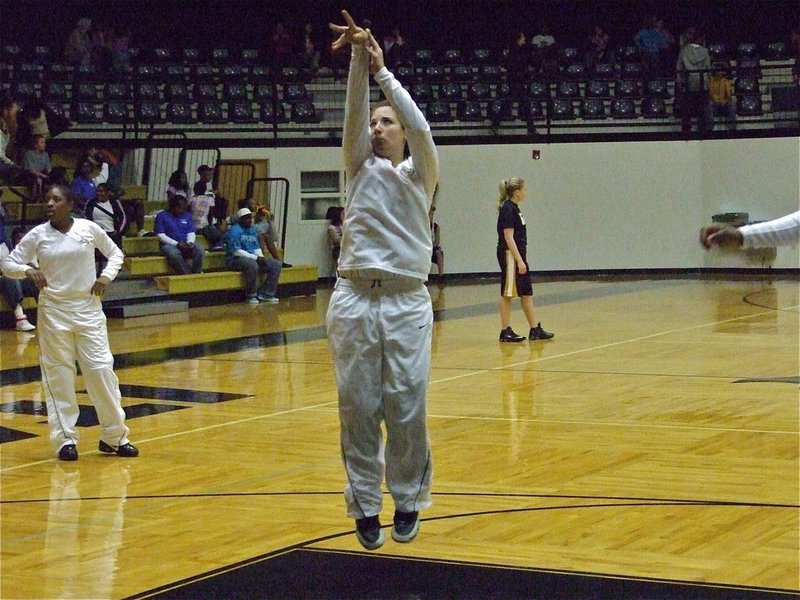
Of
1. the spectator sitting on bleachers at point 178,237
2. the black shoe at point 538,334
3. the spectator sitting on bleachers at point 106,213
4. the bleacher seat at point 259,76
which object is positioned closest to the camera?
the black shoe at point 538,334

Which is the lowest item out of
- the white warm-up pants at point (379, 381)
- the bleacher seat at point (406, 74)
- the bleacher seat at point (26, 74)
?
the white warm-up pants at point (379, 381)

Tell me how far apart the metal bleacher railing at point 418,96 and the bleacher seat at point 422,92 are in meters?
A: 0.02

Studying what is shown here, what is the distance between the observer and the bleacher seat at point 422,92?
24250mm

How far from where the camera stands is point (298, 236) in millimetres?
23828

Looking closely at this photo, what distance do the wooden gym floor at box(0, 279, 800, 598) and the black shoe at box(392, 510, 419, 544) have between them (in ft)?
0.60

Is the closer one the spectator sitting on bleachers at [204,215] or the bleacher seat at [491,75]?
the spectator sitting on bleachers at [204,215]

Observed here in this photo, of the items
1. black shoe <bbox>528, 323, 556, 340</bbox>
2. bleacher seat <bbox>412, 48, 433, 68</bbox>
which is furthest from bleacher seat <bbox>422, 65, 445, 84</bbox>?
black shoe <bbox>528, 323, 556, 340</bbox>

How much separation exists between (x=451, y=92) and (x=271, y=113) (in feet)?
11.6

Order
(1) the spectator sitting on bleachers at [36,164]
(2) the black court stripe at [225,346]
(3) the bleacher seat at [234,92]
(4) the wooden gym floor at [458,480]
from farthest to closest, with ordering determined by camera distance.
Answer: (3) the bleacher seat at [234,92]
(1) the spectator sitting on bleachers at [36,164]
(2) the black court stripe at [225,346]
(4) the wooden gym floor at [458,480]

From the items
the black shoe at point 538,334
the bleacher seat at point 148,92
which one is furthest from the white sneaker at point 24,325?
the bleacher seat at point 148,92

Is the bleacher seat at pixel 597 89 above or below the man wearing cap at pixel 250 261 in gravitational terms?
above

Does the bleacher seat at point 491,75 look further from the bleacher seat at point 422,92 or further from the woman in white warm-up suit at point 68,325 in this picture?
the woman in white warm-up suit at point 68,325

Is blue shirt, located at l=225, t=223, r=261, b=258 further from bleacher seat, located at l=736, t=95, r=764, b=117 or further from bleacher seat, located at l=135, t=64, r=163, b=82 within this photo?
bleacher seat, located at l=736, t=95, r=764, b=117

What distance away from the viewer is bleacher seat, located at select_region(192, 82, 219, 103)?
2309 centimetres
